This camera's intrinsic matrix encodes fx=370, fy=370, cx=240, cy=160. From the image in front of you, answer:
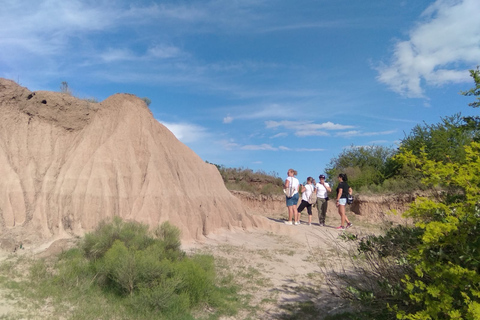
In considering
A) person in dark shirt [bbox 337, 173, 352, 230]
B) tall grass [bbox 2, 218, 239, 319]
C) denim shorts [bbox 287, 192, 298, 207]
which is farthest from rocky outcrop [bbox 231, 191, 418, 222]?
tall grass [bbox 2, 218, 239, 319]

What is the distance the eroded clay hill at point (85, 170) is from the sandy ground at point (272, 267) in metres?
1.15

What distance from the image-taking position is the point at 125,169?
11867mm

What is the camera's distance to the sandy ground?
23.4 ft

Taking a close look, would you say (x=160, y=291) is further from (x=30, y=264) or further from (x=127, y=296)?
(x=30, y=264)

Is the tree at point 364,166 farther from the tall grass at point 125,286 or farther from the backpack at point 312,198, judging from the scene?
the tall grass at point 125,286

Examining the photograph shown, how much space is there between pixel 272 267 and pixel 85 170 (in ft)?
20.6

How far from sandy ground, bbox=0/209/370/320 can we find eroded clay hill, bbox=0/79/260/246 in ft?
3.77

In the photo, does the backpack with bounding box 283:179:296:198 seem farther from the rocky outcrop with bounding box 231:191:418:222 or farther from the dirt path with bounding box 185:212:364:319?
the rocky outcrop with bounding box 231:191:418:222

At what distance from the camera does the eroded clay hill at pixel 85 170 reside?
10.4 meters

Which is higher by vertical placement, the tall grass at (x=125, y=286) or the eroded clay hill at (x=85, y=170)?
the eroded clay hill at (x=85, y=170)

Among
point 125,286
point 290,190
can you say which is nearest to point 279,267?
point 125,286

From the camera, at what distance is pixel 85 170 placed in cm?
1124

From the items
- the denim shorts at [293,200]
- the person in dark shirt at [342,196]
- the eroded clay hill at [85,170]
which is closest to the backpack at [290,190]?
the denim shorts at [293,200]

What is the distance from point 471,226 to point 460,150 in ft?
54.8
